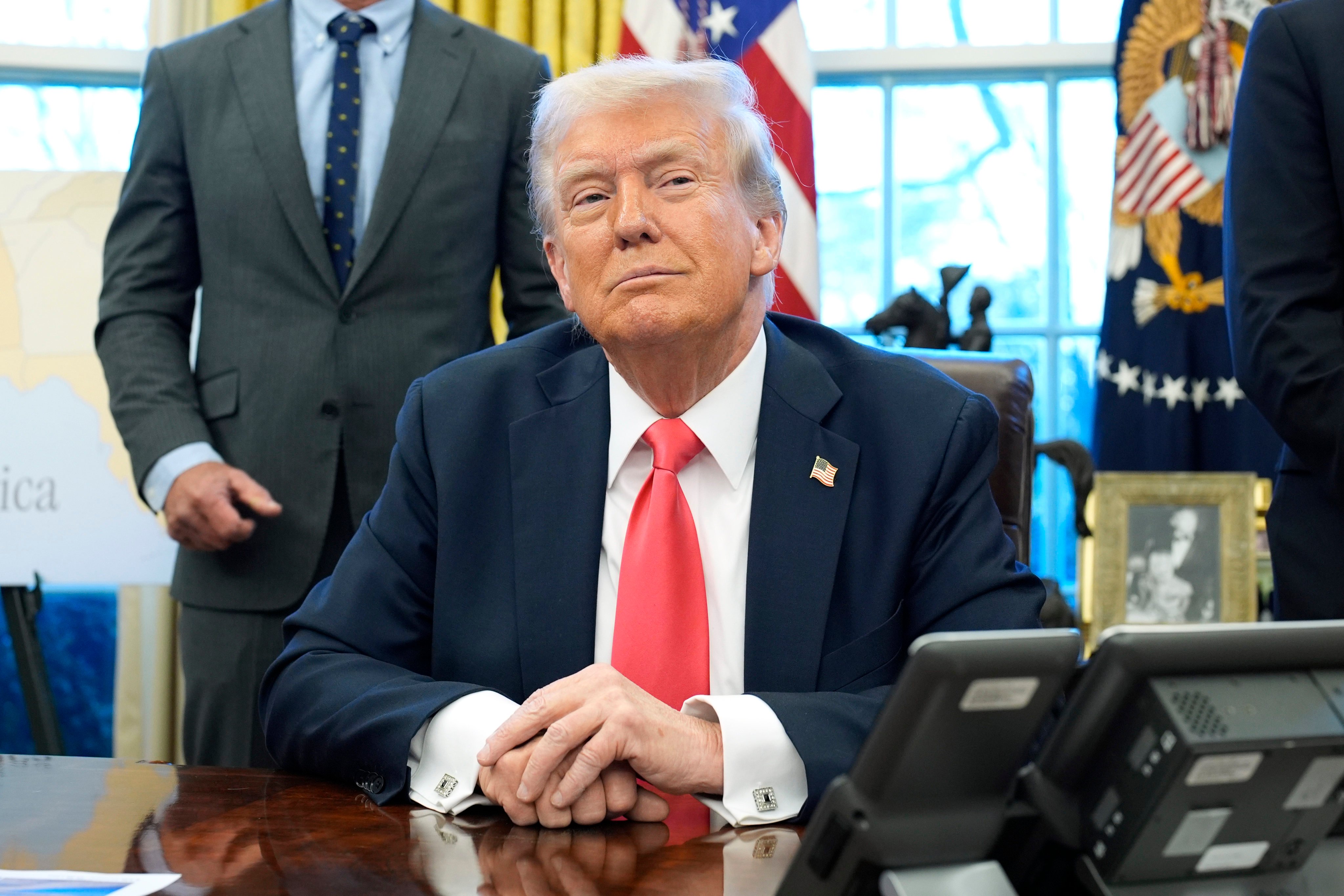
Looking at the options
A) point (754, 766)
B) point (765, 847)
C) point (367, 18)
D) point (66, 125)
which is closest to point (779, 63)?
point (367, 18)

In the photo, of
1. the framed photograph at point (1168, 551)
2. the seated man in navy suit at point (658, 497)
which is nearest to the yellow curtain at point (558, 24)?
the framed photograph at point (1168, 551)

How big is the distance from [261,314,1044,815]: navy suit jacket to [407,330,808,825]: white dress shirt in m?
0.03

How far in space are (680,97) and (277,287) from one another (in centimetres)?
100

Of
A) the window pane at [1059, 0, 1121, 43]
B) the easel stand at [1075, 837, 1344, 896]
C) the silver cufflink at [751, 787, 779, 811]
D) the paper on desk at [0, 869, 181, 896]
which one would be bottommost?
the silver cufflink at [751, 787, 779, 811]

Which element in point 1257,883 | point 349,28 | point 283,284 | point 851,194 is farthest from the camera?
point 851,194

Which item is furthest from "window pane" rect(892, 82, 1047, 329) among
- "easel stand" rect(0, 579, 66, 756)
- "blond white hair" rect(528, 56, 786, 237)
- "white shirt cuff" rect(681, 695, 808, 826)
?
"white shirt cuff" rect(681, 695, 808, 826)

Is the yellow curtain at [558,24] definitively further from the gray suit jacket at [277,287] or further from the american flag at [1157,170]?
the american flag at [1157,170]

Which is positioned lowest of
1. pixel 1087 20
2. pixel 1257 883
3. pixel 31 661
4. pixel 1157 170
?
pixel 31 661

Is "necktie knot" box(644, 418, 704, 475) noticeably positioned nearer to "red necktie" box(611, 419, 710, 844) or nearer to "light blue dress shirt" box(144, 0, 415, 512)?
"red necktie" box(611, 419, 710, 844)

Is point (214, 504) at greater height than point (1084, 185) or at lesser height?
lesser

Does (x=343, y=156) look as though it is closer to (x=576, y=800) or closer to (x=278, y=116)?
(x=278, y=116)

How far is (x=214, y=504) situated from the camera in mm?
2111

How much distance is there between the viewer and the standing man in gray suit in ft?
7.31

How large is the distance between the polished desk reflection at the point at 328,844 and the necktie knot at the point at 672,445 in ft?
1.67
